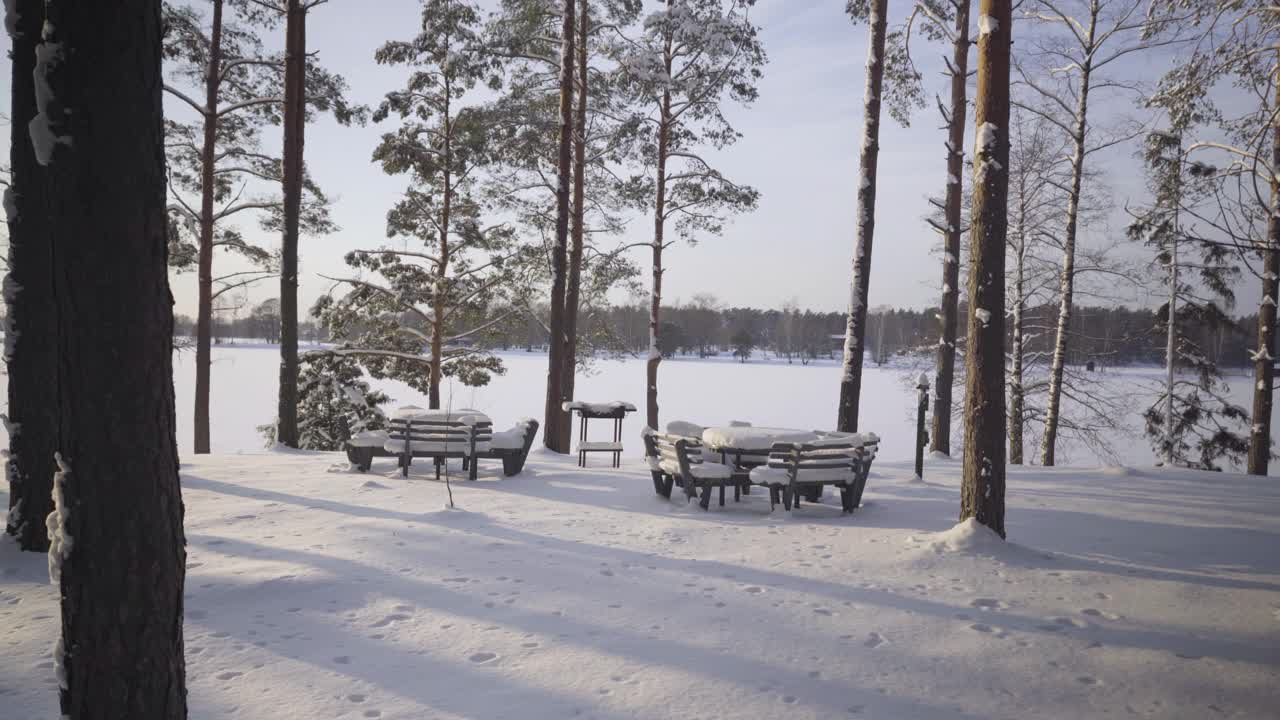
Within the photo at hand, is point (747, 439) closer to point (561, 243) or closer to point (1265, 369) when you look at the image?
point (561, 243)

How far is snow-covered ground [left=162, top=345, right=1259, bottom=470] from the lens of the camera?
792 inches

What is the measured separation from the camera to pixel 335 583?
4734 mm

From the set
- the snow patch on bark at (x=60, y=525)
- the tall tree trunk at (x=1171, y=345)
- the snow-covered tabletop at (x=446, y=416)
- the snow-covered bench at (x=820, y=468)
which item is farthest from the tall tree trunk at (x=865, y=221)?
the tall tree trunk at (x=1171, y=345)

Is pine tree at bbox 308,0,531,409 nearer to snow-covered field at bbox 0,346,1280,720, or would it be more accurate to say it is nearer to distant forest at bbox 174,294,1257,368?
distant forest at bbox 174,294,1257,368

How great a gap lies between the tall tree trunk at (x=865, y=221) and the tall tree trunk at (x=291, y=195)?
31.2ft

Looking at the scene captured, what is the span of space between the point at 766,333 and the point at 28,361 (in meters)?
93.7

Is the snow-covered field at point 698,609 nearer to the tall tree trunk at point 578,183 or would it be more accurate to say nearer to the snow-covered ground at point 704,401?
the tall tree trunk at point 578,183

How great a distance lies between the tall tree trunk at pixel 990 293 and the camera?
5.89 m

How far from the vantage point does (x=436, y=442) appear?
9.19m

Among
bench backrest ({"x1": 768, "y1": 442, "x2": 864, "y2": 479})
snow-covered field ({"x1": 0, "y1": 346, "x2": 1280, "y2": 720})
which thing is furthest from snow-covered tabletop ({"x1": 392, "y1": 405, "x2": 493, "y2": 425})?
bench backrest ({"x1": 768, "y1": 442, "x2": 864, "y2": 479})

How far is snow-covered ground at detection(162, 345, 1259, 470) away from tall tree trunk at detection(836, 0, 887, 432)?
802 cm

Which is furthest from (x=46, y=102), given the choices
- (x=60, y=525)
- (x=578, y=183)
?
(x=578, y=183)

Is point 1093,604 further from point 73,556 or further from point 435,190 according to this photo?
point 435,190

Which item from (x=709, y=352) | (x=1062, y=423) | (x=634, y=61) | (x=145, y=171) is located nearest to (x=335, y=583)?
(x=145, y=171)
